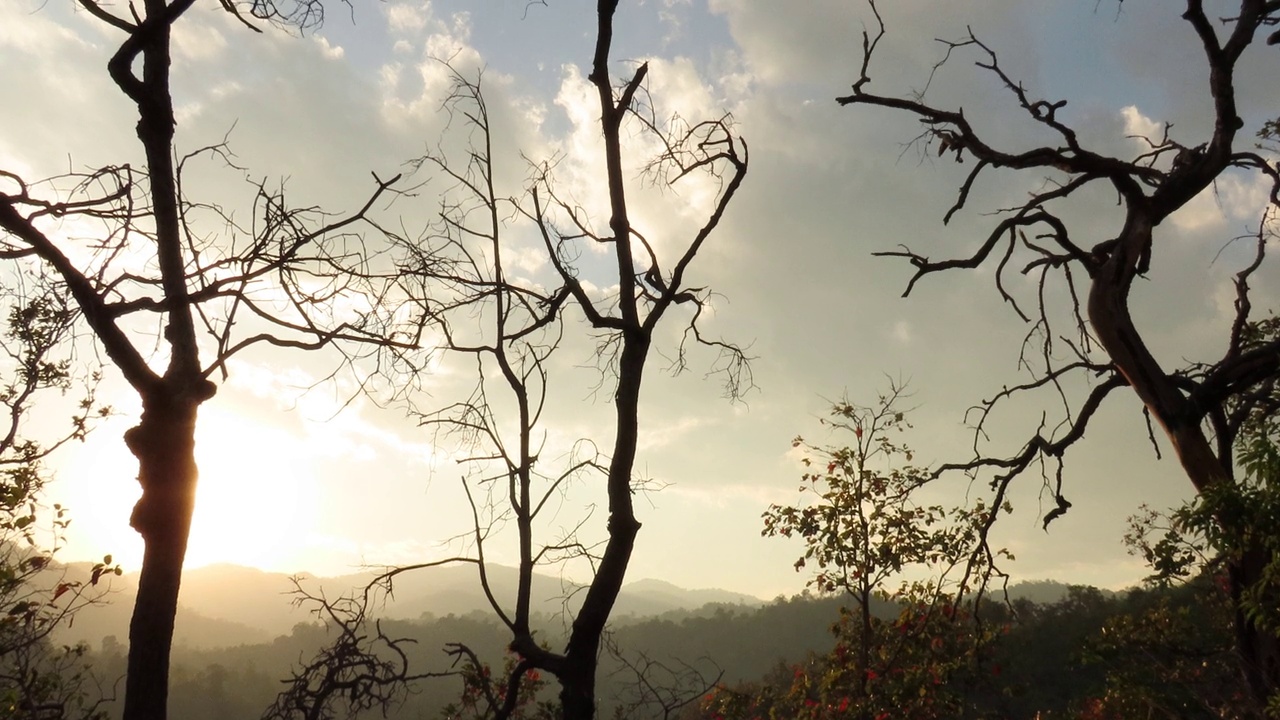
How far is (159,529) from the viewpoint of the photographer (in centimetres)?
371

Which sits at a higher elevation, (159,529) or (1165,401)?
(1165,401)

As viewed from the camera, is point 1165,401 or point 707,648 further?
point 707,648

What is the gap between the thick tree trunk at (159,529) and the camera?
3527mm

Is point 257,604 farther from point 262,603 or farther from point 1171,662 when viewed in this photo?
point 1171,662

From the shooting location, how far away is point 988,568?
20.8 ft

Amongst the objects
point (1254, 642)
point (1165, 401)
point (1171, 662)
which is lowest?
point (1171, 662)

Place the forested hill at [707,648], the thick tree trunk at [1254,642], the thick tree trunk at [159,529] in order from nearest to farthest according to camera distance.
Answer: the thick tree trunk at [159,529]
the thick tree trunk at [1254,642]
the forested hill at [707,648]

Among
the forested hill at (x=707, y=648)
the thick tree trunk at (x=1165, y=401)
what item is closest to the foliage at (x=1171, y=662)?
the thick tree trunk at (x=1165, y=401)

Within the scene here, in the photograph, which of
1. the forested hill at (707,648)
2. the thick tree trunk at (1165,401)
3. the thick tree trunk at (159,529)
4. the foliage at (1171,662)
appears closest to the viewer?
the thick tree trunk at (159,529)

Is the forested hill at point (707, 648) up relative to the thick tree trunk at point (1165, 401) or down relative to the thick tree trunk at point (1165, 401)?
down

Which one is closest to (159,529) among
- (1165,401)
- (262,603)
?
(1165,401)

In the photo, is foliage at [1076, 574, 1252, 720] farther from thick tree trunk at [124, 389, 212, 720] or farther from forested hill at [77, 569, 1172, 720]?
forested hill at [77, 569, 1172, 720]

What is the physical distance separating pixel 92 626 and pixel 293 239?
135 meters

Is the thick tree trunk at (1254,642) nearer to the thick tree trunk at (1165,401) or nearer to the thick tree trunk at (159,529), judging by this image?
the thick tree trunk at (1165,401)
